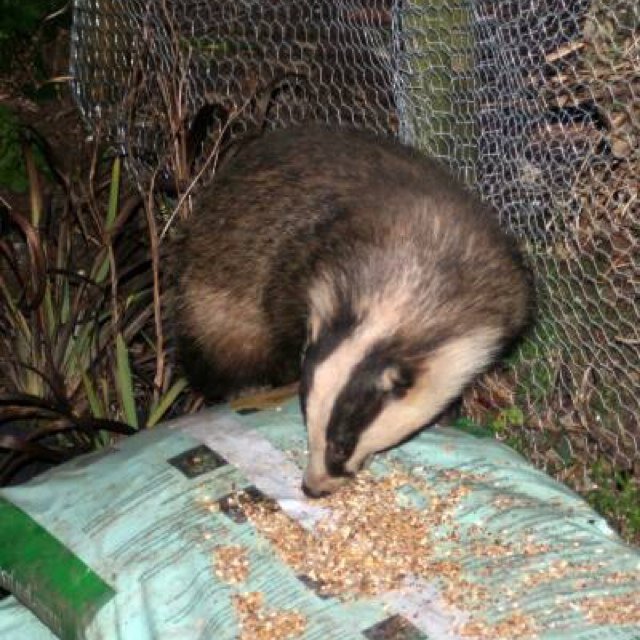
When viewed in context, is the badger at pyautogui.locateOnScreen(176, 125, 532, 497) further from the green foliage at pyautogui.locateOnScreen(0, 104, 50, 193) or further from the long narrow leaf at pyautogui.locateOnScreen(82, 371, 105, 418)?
the green foliage at pyautogui.locateOnScreen(0, 104, 50, 193)

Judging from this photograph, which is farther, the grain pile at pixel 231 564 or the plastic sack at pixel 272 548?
the grain pile at pixel 231 564

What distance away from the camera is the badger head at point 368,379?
317cm

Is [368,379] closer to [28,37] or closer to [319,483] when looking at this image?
[319,483]

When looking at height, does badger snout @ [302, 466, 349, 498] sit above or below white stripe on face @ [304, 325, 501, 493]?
below

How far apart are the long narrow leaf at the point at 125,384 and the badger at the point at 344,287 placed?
25 centimetres

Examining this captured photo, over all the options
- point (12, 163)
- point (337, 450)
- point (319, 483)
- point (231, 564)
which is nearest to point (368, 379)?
point (337, 450)

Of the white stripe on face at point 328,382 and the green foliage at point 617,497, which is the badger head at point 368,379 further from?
the green foliage at point 617,497

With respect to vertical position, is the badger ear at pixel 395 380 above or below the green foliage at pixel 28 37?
below

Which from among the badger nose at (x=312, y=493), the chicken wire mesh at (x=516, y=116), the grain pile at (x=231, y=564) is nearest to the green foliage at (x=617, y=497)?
the chicken wire mesh at (x=516, y=116)

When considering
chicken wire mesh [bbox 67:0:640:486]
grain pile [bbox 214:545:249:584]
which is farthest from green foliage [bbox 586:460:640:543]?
grain pile [bbox 214:545:249:584]

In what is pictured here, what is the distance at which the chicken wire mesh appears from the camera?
132 inches

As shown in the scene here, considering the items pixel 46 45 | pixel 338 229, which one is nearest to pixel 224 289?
pixel 338 229

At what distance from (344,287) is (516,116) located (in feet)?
2.39

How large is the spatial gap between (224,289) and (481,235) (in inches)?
33.0
